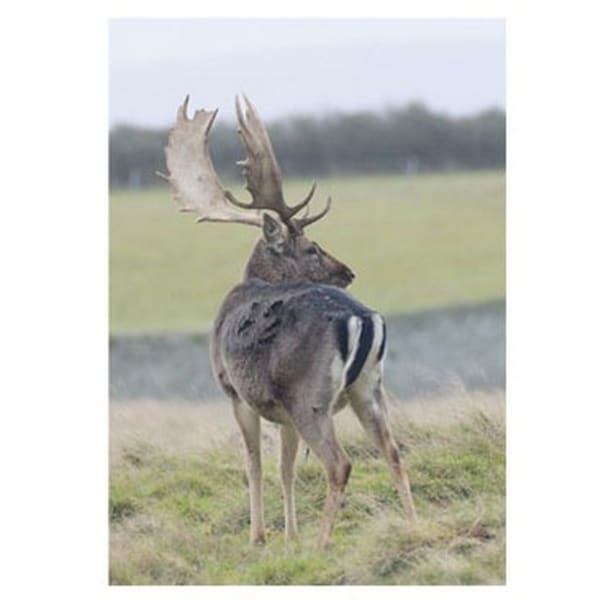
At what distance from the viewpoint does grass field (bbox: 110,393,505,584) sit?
10211 millimetres

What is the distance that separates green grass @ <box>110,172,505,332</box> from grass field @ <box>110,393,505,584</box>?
379cm

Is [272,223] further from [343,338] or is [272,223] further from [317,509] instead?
[317,509]

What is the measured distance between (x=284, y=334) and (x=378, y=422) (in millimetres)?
682

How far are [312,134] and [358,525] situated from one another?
7.38 m

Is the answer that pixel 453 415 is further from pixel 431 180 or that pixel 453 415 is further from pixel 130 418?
pixel 431 180

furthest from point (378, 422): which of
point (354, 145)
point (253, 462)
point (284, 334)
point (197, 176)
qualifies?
point (354, 145)

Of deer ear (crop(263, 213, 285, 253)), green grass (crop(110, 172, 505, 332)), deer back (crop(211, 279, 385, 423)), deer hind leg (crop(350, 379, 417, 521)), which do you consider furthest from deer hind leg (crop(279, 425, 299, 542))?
green grass (crop(110, 172, 505, 332))

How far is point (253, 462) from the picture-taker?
1051 centimetres

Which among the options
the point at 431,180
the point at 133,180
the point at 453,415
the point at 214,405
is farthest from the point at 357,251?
the point at 453,415

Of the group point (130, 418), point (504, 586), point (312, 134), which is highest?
point (312, 134)

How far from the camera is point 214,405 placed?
43.9ft

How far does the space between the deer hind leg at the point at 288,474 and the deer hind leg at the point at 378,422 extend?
1.58 feet

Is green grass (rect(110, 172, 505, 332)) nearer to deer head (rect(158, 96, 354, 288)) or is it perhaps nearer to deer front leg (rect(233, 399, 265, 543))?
deer head (rect(158, 96, 354, 288))

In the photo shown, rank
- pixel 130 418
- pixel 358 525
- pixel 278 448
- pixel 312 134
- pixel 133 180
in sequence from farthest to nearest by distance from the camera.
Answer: pixel 312 134 < pixel 133 180 < pixel 130 418 < pixel 278 448 < pixel 358 525
